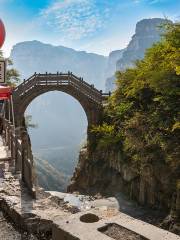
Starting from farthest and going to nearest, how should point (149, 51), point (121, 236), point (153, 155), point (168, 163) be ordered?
point (149, 51), point (153, 155), point (168, 163), point (121, 236)

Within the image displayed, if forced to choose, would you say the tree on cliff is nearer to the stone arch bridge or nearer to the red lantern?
the stone arch bridge

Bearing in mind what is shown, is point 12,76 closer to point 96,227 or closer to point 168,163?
point 168,163

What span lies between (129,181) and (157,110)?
A: 5.50m

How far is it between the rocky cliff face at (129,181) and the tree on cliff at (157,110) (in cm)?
70

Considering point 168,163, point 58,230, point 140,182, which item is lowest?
point 140,182

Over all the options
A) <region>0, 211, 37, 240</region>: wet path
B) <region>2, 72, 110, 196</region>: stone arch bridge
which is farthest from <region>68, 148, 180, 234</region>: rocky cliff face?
<region>0, 211, 37, 240</region>: wet path

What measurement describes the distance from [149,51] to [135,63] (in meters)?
2.76

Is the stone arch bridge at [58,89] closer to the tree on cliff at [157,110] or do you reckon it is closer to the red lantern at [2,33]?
the tree on cliff at [157,110]

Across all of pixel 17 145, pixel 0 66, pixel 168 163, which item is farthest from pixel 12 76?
pixel 0 66

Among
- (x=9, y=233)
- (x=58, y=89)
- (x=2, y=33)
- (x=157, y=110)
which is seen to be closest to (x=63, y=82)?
(x=58, y=89)

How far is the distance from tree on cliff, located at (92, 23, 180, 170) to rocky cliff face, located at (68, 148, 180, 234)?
2.31 ft

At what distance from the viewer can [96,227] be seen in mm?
3943

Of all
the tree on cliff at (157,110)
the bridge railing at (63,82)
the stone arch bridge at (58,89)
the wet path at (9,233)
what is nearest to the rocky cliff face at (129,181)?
the tree on cliff at (157,110)

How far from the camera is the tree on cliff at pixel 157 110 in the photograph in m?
15.5
